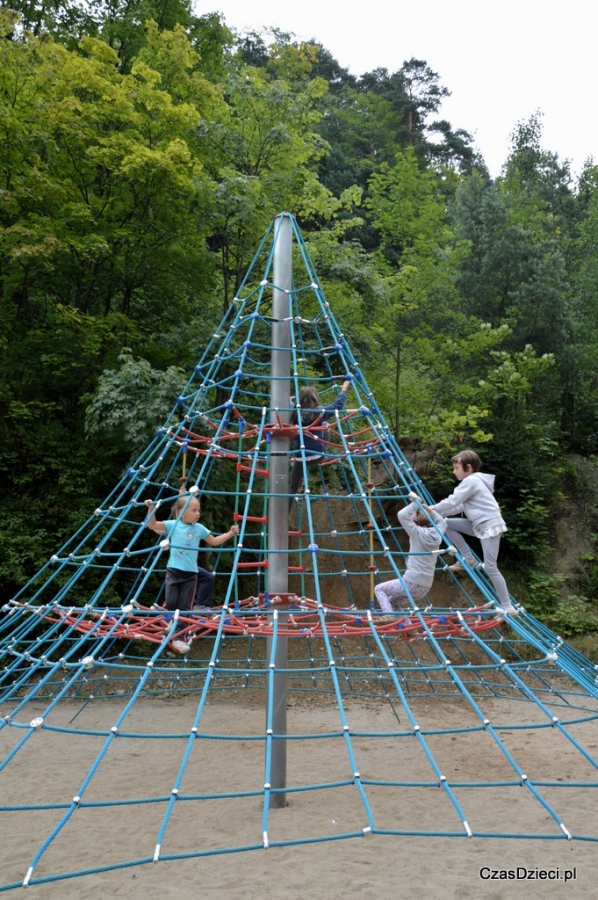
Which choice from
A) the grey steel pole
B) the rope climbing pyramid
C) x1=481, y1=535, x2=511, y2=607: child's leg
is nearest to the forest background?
the rope climbing pyramid

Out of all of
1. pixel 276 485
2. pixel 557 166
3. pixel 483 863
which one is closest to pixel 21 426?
pixel 276 485

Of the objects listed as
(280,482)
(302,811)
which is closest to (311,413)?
(280,482)

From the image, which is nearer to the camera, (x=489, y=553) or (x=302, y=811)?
(x=302, y=811)

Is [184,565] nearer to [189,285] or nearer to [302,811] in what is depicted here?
[302,811]

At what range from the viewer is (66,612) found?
446cm

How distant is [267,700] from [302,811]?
36.5 inches

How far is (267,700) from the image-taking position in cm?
451

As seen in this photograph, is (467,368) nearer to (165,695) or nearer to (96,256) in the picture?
(96,256)

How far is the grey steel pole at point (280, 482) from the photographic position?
466cm

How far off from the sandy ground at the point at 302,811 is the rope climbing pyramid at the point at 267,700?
0.10 feet

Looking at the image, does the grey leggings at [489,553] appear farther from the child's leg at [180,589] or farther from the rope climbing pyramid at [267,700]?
the child's leg at [180,589]

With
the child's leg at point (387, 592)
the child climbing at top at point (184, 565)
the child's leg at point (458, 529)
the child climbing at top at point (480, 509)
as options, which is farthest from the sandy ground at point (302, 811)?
the child's leg at point (458, 529)

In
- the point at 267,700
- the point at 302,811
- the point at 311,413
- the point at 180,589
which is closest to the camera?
the point at 267,700

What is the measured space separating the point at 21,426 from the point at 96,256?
2304 mm
